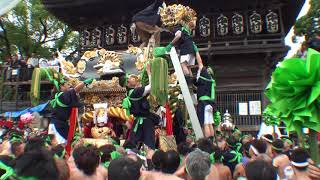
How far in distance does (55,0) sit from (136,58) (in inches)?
348

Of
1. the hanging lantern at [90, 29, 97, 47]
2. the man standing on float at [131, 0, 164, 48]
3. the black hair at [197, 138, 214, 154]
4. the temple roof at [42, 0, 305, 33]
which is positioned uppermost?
the temple roof at [42, 0, 305, 33]

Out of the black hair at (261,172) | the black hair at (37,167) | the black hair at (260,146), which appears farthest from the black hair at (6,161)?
the black hair at (260,146)

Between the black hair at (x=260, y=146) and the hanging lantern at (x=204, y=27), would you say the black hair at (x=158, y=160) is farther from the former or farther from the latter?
the hanging lantern at (x=204, y=27)

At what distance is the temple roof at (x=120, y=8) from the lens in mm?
16094

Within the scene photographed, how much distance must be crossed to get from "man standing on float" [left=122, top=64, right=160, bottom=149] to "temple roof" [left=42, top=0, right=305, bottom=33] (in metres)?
9.86

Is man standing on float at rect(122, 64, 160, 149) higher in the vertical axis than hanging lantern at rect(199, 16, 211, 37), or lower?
lower

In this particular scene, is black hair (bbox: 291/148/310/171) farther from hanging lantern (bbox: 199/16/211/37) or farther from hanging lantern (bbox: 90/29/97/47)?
hanging lantern (bbox: 90/29/97/47)

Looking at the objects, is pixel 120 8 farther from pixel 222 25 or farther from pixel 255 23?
pixel 255 23

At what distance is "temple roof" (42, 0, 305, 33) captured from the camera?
1609 cm

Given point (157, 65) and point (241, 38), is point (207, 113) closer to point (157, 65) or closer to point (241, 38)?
point (157, 65)

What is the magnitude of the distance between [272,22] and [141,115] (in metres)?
10.2

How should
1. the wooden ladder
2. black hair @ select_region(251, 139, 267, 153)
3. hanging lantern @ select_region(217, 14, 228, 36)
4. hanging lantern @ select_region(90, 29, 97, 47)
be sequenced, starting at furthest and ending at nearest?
hanging lantern @ select_region(90, 29, 97, 47) < hanging lantern @ select_region(217, 14, 228, 36) < the wooden ladder < black hair @ select_region(251, 139, 267, 153)

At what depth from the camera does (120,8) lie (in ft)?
56.9

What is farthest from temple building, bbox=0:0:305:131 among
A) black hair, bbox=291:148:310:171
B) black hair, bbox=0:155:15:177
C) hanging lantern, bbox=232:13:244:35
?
black hair, bbox=0:155:15:177
